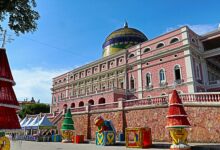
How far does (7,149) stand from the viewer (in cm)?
597

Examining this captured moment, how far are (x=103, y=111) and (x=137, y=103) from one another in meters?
4.14

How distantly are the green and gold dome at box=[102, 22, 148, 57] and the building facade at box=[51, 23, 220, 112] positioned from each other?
193 millimetres

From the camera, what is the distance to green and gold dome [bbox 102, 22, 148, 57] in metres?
39.8

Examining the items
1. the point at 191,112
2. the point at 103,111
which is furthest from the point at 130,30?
the point at 191,112

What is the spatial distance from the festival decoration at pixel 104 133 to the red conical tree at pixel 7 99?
10109 mm

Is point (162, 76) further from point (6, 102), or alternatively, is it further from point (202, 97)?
point (6, 102)

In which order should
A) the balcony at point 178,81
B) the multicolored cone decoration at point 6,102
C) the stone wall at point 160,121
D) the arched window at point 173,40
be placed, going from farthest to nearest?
the arched window at point 173,40
the balcony at point 178,81
the stone wall at point 160,121
the multicolored cone decoration at point 6,102

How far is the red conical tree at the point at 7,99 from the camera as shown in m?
5.50

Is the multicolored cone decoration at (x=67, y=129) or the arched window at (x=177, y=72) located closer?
the multicolored cone decoration at (x=67, y=129)

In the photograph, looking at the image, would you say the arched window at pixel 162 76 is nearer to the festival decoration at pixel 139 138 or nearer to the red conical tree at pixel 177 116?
the festival decoration at pixel 139 138

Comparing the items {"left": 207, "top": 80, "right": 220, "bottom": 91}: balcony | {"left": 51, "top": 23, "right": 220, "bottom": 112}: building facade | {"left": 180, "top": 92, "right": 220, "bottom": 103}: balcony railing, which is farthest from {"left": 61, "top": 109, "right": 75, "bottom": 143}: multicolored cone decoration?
{"left": 207, "top": 80, "right": 220, "bottom": 91}: balcony

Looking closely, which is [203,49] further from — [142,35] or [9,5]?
[9,5]

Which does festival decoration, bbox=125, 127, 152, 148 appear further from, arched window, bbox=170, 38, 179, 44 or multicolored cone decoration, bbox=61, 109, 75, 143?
arched window, bbox=170, 38, 179, 44

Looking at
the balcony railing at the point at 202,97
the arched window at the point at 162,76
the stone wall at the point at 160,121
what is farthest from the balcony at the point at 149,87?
the balcony railing at the point at 202,97
